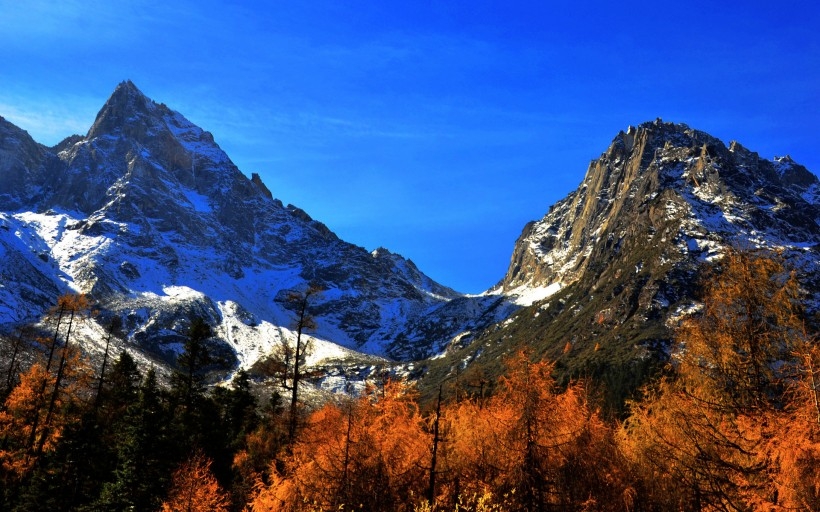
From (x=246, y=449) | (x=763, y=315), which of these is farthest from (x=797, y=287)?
(x=246, y=449)

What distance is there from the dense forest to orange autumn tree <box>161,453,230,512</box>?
19 cm

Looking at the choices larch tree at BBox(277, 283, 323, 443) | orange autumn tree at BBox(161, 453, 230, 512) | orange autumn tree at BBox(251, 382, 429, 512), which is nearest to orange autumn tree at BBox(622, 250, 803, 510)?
orange autumn tree at BBox(251, 382, 429, 512)

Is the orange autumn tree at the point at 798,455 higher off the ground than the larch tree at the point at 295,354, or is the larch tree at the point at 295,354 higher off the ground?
the larch tree at the point at 295,354

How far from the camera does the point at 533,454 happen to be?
20.8 metres

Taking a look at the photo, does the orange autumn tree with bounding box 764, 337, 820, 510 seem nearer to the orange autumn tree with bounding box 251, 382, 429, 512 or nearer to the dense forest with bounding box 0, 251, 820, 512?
the dense forest with bounding box 0, 251, 820, 512

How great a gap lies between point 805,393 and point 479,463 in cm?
1721

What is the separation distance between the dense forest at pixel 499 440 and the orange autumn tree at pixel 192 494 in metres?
0.19

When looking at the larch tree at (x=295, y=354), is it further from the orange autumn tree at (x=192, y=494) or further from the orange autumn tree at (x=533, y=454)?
the orange autumn tree at (x=192, y=494)

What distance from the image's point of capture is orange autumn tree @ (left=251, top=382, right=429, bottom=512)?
91.5 ft

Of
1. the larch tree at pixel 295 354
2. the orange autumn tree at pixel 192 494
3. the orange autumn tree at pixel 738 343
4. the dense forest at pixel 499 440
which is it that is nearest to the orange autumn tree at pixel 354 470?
the dense forest at pixel 499 440

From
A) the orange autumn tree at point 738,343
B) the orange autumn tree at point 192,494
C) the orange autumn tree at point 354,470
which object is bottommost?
the orange autumn tree at point 192,494

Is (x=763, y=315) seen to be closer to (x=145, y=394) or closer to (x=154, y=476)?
(x=154, y=476)

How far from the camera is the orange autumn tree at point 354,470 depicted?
2789 cm

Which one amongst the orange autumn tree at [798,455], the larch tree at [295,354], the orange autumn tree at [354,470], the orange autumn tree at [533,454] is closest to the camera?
the orange autumn tree at [798,455]
